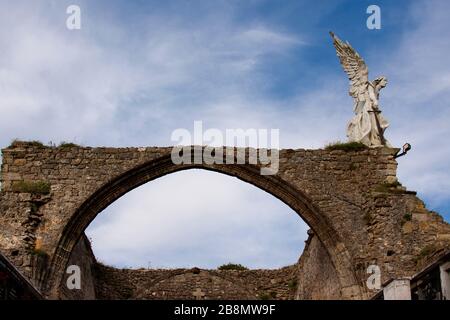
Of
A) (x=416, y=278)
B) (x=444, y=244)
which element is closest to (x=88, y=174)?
(x=444, y=244)

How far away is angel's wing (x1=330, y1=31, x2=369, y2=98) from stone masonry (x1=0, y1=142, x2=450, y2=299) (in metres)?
→ 1.36

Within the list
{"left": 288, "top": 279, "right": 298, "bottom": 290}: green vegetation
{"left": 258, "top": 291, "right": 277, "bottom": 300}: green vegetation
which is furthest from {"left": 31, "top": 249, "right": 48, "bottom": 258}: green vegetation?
{"left": 288, "top": 279, "right": 298, "bottom": 290}: green vegetation

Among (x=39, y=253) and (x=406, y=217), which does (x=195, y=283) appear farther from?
(x=406, y=217)

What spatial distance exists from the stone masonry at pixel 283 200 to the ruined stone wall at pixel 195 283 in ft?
13.6

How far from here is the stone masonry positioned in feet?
51.1

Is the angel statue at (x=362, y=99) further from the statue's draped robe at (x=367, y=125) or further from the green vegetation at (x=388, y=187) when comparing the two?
the green vegetation at (x=388, y=187)

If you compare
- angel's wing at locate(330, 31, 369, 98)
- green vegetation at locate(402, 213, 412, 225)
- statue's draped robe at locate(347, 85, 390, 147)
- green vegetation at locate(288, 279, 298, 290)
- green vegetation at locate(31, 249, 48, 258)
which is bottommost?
green vegetation at locate(31, 249, 48, 258)

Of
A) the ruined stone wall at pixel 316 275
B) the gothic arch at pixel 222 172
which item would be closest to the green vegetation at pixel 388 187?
the gothic arch at pixel 222 172

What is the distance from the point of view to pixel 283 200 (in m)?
16.5

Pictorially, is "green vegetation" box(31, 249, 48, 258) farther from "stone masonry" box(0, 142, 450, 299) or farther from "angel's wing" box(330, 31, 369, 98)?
"angel's wing" box(330, 31, 369, 98)

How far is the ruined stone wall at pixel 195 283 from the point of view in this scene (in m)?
20.7

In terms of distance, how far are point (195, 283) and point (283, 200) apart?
582 cm

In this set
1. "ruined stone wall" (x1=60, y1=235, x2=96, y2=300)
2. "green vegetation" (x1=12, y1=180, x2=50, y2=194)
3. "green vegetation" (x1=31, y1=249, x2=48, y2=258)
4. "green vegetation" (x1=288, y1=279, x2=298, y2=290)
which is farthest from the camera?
"green vegetation" (x1=288, y1=279, x2=298, y2=290)

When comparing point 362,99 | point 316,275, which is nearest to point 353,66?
point 362,99
